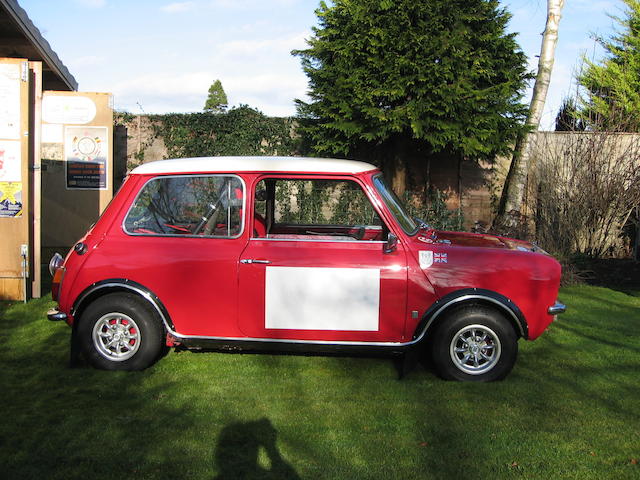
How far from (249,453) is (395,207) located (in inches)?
102

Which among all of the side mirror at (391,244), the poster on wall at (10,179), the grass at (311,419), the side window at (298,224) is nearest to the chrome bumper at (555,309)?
the grass at (311,419)

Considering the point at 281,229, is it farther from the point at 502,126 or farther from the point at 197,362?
the point at 502,126

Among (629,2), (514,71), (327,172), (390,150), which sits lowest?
(327,172)

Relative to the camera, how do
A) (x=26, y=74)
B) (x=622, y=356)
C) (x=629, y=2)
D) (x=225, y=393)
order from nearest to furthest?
(x=225, y=393)
(x=622, y=356)
(x=26, y=74)
(x=629, y=2)

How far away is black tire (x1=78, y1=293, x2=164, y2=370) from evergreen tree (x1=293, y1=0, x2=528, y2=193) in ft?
24.1

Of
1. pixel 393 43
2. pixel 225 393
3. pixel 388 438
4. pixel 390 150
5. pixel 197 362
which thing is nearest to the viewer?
pixel 388 438

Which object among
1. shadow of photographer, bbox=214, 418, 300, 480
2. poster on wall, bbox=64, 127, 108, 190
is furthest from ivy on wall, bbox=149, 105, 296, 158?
shadow of photographer, bbox=214, 418, 300, 480

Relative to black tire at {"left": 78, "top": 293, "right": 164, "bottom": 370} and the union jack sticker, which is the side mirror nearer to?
the union jack sticker

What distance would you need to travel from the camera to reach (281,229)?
22.2 ft

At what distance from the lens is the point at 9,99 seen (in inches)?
309

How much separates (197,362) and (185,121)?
907 centimetres

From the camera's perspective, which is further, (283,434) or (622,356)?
(622,356)

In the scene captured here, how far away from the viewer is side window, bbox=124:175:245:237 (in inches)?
221

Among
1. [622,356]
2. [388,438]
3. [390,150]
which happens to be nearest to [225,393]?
[388,438]
